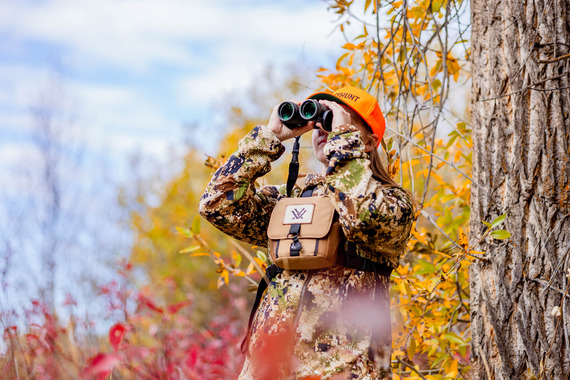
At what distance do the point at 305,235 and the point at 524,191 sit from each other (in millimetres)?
808

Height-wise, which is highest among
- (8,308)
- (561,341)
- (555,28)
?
(555,28)

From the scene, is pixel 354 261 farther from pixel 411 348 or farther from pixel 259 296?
pixel 411 348

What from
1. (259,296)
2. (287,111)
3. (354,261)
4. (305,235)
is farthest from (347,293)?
(287,111)

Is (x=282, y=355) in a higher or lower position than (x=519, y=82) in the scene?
lower

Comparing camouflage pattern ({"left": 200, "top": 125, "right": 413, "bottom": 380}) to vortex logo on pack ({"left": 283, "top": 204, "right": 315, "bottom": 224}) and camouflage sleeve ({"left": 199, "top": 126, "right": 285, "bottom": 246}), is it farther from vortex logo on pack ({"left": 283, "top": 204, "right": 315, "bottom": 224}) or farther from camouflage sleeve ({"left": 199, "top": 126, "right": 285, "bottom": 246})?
camouflage sleeve ({"left": 199, "top": 126, "right": 285, "bottom": 246})

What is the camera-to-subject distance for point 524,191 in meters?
1.97

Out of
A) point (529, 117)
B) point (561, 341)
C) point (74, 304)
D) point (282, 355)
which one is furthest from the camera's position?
point (529, 117)

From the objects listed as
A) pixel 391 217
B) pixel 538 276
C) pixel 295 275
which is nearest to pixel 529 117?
pixel 538 276

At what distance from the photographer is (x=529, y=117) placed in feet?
6.56

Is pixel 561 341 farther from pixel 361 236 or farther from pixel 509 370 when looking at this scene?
pixel 361 236

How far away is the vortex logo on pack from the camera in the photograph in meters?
1.71

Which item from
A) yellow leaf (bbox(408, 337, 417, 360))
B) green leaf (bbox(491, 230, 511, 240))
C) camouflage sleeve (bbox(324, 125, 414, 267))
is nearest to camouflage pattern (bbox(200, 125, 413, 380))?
camouflage sleeve (bbox(324, 125, 414, 267))

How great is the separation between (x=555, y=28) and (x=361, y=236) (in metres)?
1.03

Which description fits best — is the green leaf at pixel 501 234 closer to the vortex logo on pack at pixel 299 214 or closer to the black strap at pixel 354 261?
the black strap at pixel 354 261
